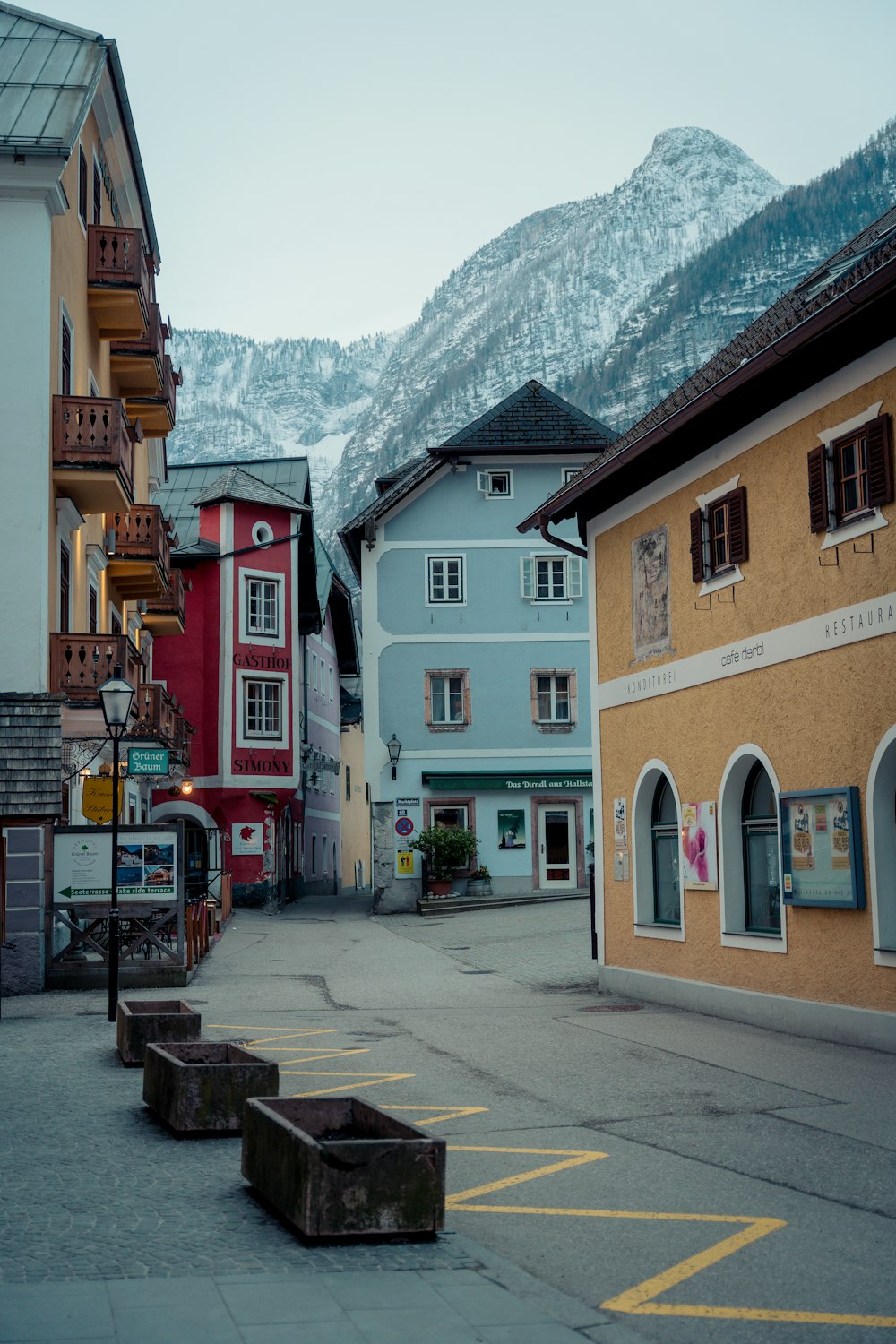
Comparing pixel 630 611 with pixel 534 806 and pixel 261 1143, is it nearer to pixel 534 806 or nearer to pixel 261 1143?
pixel 261 1143

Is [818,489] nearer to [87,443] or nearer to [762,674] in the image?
[762,674]

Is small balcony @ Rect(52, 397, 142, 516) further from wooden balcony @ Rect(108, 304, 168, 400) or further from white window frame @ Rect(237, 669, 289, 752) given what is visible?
white window frame @ Rect(237, 669, 289, 752)

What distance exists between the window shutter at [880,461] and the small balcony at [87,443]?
1235 centimetres

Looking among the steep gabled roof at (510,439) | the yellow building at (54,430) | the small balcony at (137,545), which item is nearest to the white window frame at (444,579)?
the steep gabled roof at (510,439)

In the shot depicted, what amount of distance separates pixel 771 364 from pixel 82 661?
11606 mm

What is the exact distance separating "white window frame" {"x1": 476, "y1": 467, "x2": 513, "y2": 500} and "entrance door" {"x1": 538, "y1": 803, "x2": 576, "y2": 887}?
8326 mm

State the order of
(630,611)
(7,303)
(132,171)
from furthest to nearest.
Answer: (132,171), (7,303), (630,611)

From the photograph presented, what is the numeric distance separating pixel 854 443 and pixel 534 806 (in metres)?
26.3

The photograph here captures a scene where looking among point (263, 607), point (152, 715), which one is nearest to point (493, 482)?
point (263, 607)

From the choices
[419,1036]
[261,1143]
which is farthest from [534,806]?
[261,1143]

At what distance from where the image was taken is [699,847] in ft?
55.2

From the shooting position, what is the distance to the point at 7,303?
70.1 ft

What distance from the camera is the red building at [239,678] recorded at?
4134cm

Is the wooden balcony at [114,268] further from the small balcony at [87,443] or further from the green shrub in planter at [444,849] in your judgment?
the green shrub in planter at [444,849]
